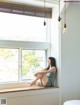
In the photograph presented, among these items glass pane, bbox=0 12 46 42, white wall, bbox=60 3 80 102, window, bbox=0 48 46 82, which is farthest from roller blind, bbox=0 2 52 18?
window, bbox=0 48 46 82

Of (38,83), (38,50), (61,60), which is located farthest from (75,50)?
(38,83)

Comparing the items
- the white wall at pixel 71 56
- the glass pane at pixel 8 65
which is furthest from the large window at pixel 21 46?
the white wall at pixel 71 56

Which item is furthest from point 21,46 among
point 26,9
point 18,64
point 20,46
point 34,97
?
point 34,97

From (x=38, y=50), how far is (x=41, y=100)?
929mm

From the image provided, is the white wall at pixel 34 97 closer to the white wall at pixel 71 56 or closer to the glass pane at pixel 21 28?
the white wall at pixel 71 56

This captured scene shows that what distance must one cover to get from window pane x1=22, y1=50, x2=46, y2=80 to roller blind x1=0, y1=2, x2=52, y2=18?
692 mm

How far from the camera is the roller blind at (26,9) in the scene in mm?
3226

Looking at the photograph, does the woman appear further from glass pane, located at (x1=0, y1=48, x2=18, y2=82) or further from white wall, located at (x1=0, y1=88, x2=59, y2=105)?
glass pane, located at (x1=0, y1=48, x2=18, y2=82)

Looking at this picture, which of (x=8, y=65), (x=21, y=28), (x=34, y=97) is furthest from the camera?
(x=21, y=28)

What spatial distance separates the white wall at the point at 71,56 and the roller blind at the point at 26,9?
42 cm

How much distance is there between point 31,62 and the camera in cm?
357

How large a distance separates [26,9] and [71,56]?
3.90 ft

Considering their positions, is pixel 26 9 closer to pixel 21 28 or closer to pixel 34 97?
pixel 21 28

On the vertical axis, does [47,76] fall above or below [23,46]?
below
